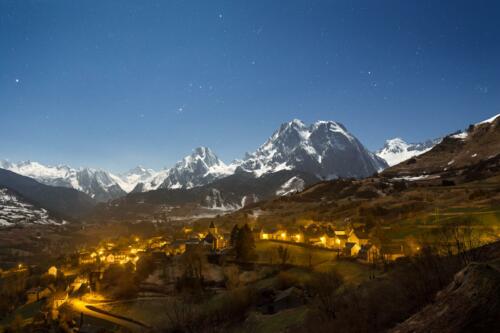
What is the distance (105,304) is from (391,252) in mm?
51965

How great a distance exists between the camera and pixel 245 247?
75062mm

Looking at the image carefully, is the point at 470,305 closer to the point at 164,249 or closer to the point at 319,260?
the point at 319,260

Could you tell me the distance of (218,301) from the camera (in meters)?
53.6

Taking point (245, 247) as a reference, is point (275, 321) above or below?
below

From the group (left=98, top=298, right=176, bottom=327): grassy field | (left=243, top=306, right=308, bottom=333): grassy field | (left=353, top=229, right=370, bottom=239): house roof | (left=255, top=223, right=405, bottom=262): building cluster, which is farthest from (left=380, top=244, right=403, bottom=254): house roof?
(left=98, top=298, right=176, bottom=327): grassy field

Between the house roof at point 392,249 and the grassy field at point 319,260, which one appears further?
the house roof at point 392,249

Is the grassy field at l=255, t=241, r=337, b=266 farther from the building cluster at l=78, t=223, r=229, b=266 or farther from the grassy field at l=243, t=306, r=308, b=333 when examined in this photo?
the grassy field at l=243, t=306, r=308, b=333

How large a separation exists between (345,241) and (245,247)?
2104 cm

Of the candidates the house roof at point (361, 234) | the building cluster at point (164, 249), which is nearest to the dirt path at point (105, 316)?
the building cluster at point (164, 249)

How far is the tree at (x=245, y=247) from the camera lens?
74.4m

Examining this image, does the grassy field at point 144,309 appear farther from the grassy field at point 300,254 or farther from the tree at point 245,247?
the grassy field at point 300,254

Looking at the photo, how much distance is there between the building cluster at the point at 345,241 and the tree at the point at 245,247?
50.2ft

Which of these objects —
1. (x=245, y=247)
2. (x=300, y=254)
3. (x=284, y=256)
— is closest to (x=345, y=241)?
(x=300, y=254)

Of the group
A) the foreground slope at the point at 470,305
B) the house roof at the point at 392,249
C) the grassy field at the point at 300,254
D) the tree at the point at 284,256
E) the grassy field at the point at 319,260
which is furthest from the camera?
the grassy field at the point at 300,254
